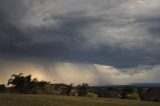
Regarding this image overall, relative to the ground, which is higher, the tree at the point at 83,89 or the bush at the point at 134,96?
the tree at the point at 83,89

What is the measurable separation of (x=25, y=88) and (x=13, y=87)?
4497 mm

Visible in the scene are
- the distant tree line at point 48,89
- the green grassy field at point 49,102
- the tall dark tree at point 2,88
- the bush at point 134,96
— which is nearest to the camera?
the green grassy field at point 49,102

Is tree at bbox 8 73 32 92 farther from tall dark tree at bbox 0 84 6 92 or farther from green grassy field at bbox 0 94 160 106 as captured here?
green grassy field at bbox 0 94 160 106

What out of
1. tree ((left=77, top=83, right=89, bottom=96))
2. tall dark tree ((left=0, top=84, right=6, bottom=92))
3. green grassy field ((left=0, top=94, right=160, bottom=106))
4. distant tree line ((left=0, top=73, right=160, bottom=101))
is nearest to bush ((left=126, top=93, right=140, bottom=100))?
distant tree line ((left=0, top=73, right=160, bottom=101))

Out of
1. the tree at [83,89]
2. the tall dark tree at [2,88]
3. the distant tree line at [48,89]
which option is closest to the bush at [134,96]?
the distant tree line at [48,89]

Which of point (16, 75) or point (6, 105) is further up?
point (16, 75)

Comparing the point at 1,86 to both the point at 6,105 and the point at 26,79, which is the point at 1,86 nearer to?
the point at 26,79

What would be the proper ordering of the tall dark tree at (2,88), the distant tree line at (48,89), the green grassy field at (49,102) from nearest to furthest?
the green grassy field at (49,102) < the distant tree line at (48,89) < the tall dark tree at (2,88)

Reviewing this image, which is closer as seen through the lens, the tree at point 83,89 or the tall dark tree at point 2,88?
the tree at point 83,89

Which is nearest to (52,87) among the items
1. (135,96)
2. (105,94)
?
(105,94)

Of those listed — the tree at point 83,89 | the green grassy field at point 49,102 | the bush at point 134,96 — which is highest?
the tree at point 83,89

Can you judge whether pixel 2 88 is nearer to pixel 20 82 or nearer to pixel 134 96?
pixel 20 82

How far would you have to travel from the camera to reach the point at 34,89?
10625 cm

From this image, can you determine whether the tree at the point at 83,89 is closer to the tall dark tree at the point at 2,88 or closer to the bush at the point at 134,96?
the bush at the point at 134,96
